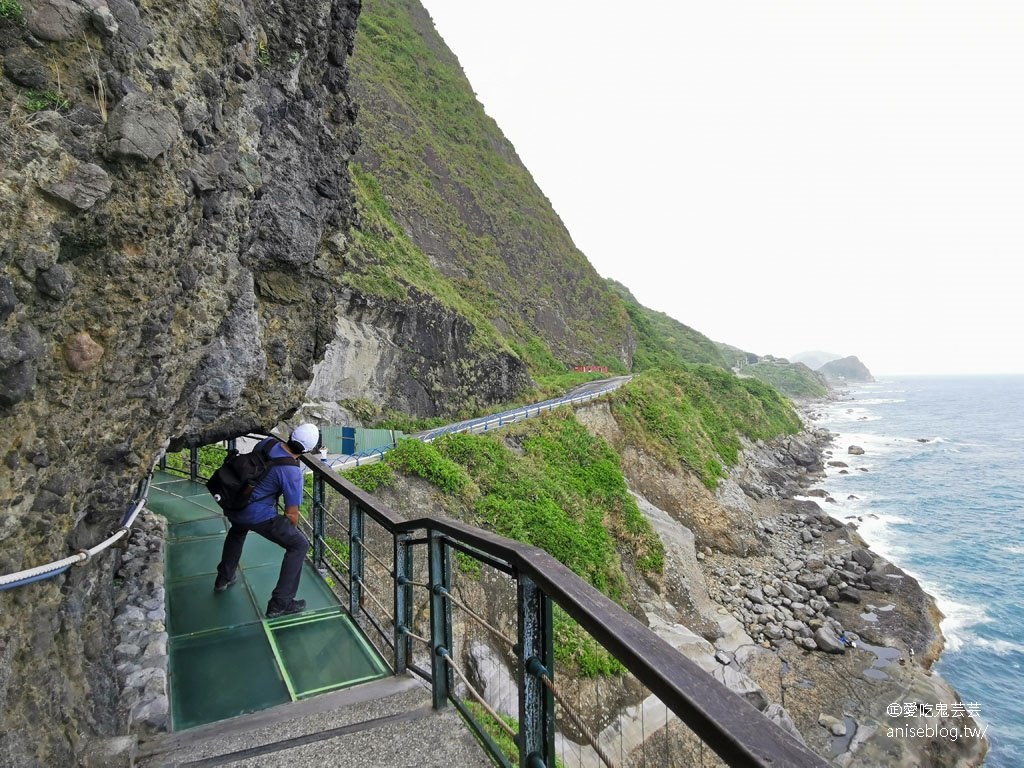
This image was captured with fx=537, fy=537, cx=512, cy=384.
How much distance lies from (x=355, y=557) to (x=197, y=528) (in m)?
3.82

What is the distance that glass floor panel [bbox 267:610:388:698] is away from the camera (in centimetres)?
404

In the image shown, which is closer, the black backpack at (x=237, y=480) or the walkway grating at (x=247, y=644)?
the walkway grating at (x=247, y=644)

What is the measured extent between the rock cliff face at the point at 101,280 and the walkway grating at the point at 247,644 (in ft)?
2.11

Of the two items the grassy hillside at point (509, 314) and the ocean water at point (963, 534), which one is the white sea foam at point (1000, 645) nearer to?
the ocean water at point (963, 534)

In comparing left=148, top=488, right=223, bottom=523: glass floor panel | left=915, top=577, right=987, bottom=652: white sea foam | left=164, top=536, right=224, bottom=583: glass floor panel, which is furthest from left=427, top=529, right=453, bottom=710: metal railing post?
left=915, top=577, right=987, bottom=652: white sea foam

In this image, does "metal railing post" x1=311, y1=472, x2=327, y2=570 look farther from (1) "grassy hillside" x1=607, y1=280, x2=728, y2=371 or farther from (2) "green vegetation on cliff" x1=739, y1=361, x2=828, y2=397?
(2) "green vegetation on cliff" x1=739, y1=361, x2=828, y2=397

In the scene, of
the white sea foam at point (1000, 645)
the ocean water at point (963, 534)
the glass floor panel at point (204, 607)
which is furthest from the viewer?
the white sea foam at point (1000, 645)

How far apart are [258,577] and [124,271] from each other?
155 inches

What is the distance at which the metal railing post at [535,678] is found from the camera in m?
2.22

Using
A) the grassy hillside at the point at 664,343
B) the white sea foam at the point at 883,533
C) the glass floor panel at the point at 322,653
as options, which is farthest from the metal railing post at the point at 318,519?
the grassy hillside at the point at 664,343

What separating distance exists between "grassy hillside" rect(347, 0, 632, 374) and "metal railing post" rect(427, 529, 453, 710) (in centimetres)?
1902

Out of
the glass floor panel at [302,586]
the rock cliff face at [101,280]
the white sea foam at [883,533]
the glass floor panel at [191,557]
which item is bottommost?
the white sea foam at [883,533]

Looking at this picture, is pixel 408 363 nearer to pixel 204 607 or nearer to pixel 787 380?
pixel 204 607

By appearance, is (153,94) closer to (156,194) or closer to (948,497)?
(156,194)
